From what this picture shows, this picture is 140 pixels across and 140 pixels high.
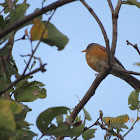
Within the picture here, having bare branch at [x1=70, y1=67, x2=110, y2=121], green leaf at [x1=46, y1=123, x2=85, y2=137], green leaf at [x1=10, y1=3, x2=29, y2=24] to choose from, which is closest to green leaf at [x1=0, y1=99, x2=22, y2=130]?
green leaf at [x1=46, y1=123, x2=85, y2=137]

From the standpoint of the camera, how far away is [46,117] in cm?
124

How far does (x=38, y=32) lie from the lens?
3.42ft

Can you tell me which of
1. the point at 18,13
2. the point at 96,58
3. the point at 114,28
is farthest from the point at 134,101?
the point at 96,58

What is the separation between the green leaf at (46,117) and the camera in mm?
1228

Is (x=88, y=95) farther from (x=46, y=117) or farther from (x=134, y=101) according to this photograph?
(x=46, y=117)

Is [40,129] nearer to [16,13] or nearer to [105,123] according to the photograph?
[16,13]

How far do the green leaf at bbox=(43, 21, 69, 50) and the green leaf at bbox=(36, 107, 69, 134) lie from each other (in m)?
0.33

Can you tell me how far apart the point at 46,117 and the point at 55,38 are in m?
0.39

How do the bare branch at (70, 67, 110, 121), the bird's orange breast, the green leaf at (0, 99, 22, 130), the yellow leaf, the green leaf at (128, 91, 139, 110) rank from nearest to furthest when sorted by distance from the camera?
the green leaf at (0, 99, 22, 130) → the yellow leaf → the bare branch at (70, 67, 110, 121) → the green leaf at (128, 91, 139, 110) → the bird's orange breast

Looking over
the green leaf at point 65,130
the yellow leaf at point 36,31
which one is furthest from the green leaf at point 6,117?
the green leaf at point 65,130

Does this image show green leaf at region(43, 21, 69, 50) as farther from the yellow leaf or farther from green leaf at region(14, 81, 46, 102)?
green leaf at region(14, 81, 46, 102)

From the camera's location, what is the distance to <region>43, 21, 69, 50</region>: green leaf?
123 centimetres

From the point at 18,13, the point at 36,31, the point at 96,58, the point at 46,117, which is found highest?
the point at 96,58

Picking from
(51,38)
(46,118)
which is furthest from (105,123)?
(51,38)
